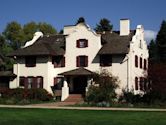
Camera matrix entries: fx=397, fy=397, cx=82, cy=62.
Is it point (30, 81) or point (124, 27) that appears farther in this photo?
point (30, 81)

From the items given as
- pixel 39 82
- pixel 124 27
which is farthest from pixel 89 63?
pixel 39 82

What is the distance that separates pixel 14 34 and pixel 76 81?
119ft

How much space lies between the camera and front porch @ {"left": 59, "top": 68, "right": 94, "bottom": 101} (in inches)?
1796

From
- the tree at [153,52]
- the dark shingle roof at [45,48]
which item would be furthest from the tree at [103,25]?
the dark shingle roof at [45,48]

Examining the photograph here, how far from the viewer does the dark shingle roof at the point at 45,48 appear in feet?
158

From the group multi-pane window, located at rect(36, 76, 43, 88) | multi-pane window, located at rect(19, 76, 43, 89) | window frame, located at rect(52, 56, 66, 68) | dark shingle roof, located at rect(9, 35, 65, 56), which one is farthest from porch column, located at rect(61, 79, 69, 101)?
dark shingle roof, located at rect(9, 35, 65, 56)

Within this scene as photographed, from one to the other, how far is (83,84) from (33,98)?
22.5 ft

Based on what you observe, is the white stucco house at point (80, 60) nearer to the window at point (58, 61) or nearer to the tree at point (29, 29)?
the window at point (58, 61)

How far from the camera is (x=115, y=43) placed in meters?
47.1

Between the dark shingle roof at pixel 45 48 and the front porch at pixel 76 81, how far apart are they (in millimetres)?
3357

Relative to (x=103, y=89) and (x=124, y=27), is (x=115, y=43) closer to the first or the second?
(x=124, y=27)

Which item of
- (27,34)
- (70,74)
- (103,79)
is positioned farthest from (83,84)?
(27,34)

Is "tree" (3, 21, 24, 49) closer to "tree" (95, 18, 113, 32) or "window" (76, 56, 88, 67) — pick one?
"tree" (95, 18, 113, 32)

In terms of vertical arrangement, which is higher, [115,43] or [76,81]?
[115,43]
